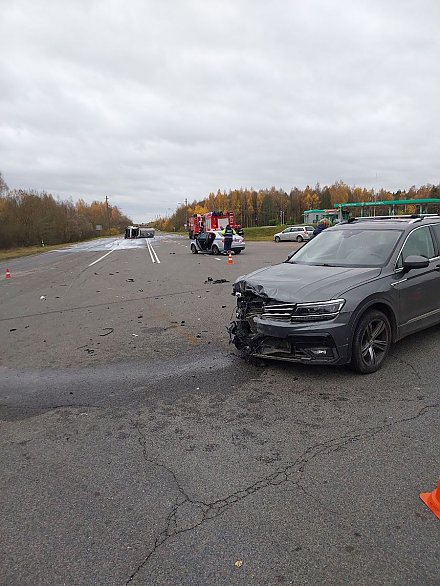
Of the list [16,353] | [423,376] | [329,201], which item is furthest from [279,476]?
[329,201]

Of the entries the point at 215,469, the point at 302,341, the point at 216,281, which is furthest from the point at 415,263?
the point at 216,281

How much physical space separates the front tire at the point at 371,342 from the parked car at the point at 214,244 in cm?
2088

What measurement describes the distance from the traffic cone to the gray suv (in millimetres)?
1918

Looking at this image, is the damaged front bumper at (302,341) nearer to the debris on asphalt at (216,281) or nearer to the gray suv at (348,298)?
the gray suv at (348,298)

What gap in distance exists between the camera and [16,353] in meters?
6.45

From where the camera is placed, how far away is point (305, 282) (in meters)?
4.98

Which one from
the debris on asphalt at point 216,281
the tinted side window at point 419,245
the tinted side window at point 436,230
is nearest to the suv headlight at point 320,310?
the tinted side window at point 419,245

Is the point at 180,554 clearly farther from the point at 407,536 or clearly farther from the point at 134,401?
the point at 134,401

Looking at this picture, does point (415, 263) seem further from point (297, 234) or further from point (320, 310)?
point (297, 234)

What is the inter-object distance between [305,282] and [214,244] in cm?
2177

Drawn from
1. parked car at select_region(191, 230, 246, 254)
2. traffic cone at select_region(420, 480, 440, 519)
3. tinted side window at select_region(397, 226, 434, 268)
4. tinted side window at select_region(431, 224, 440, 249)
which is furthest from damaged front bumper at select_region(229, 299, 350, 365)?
parked car at select_region(191, 230, 246, 254)

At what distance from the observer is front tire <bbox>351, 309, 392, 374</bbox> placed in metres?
4.67

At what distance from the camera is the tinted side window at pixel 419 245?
5605mm

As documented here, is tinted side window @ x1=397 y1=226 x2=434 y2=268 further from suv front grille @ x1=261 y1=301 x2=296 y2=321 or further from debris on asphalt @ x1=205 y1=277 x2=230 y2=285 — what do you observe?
debris on asphalt @ x1=205 y1=277 x2=230 y2=285
